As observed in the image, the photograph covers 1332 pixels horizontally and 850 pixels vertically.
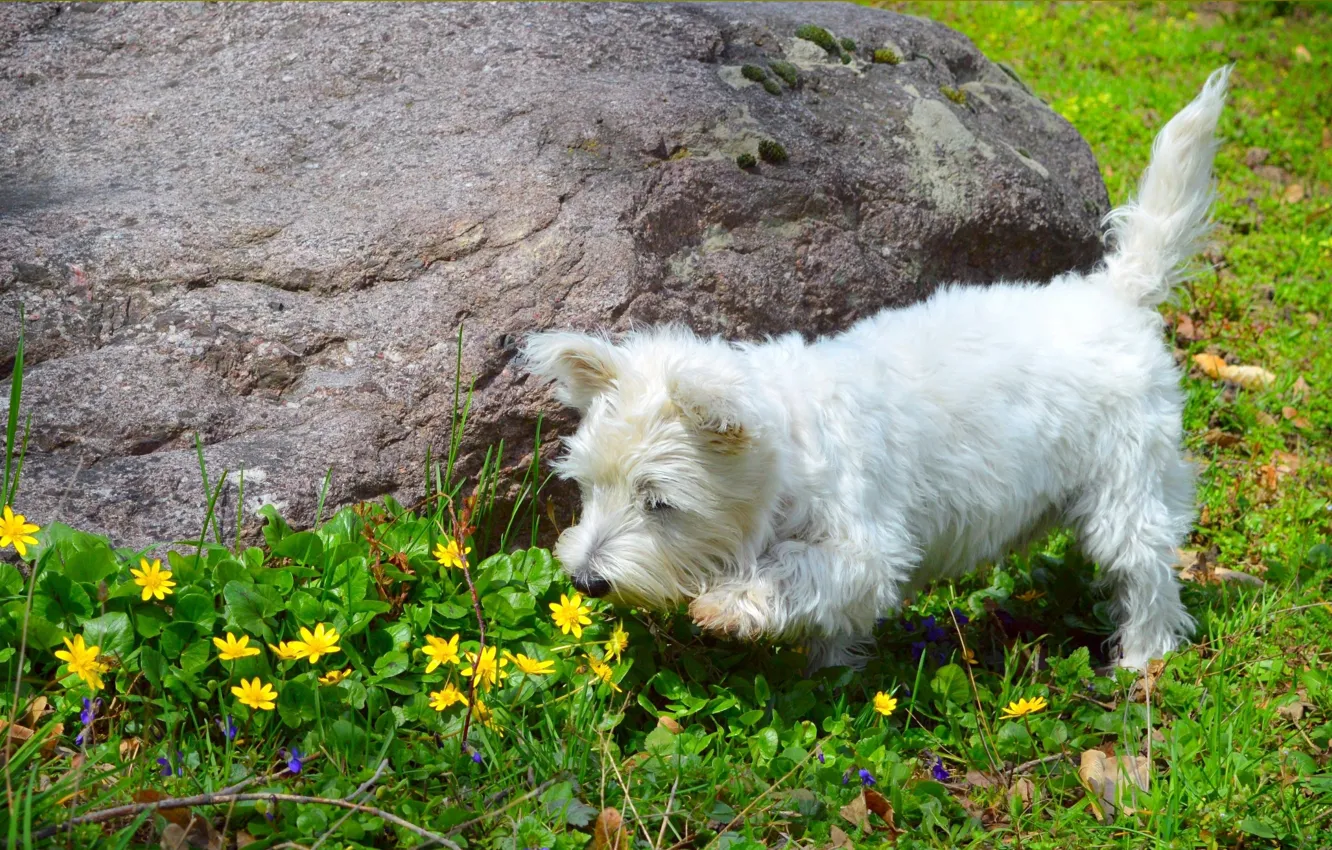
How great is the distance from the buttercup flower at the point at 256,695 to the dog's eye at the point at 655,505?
122cm

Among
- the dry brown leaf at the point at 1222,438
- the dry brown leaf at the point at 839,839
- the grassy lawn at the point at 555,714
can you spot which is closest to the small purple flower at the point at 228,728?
the grassy lawn at the point at 555,714

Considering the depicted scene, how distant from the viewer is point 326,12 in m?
5.48

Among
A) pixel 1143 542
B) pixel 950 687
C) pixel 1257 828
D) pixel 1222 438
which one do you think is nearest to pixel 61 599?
pixel 950 687

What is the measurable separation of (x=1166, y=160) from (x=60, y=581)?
4129 mm

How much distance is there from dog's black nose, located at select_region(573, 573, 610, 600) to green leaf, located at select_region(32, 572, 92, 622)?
1.41 m

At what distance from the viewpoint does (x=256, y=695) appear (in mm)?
2949

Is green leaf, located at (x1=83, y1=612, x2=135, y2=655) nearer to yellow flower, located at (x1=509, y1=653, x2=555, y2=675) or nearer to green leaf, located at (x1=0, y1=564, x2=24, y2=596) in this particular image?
green leaf, located at (x1=0, y1=564, x2=24, y2=596)

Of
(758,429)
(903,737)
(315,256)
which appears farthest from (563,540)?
(315,256)

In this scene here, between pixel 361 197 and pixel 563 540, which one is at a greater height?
pixel 361 197

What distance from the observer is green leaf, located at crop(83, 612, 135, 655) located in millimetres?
3166

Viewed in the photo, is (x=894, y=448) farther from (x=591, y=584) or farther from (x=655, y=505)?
(x=591, y=584)

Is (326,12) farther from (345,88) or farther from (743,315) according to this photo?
(743,315)

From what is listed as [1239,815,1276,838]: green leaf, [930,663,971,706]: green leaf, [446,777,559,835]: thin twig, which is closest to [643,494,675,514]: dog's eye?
[446,777,559,835]: thin twig

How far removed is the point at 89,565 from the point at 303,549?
1.98 feet
